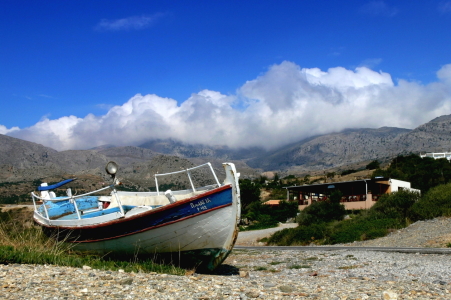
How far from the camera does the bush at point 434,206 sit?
26.1m

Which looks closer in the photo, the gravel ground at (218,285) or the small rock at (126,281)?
the gravel ground at (218,285)

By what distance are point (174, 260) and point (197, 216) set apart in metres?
1.60

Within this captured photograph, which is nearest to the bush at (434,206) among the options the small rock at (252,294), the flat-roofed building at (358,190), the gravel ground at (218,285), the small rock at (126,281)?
the flat-roofed building at (358,190)

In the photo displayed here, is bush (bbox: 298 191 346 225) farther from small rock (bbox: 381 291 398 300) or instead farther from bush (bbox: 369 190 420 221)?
small rock (bbox: 381 291 398 300)

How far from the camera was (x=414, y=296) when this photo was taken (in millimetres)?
7207

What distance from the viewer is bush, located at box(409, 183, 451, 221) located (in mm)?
26078

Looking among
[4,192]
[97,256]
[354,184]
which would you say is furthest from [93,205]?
[4,192]

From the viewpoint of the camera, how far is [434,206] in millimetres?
26594

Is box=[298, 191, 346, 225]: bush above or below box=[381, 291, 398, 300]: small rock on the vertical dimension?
below

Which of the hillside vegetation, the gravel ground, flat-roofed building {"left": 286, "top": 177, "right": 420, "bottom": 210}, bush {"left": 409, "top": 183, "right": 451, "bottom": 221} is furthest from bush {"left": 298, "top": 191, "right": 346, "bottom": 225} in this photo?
the gravel ground

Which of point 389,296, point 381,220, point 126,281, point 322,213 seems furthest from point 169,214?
point 322,213

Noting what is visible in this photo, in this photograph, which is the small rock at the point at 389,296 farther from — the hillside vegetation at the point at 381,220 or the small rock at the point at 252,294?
the hillside vegetation at the point at 381,220

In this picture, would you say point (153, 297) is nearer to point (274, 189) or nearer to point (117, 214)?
point (117, 214)

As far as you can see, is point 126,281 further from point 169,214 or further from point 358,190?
point 358,190
